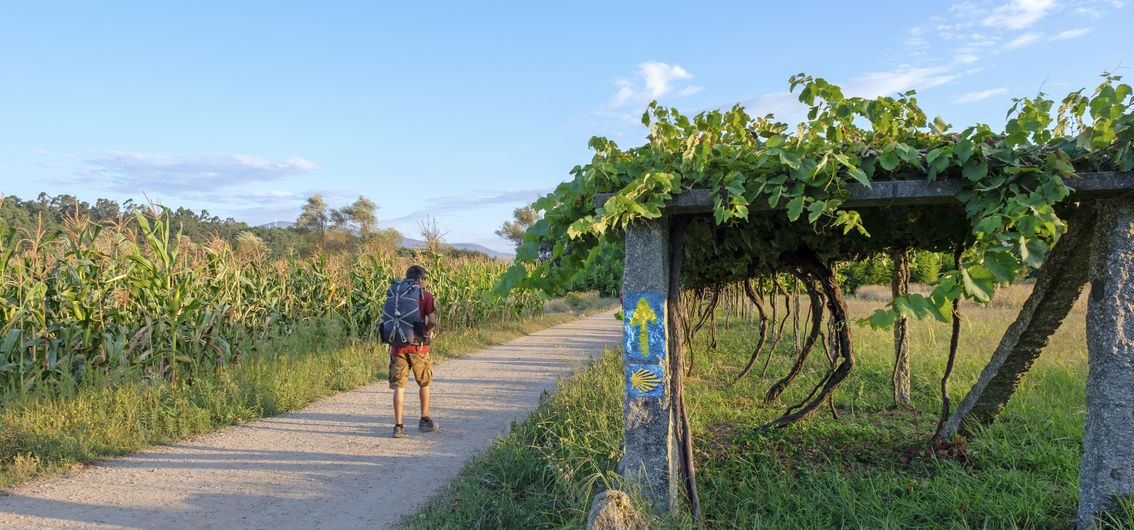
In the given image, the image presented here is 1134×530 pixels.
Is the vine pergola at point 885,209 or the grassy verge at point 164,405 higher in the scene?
the vine pergola at point 885,209

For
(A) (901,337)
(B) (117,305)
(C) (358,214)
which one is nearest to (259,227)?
(C) (358,214)

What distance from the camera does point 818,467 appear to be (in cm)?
486

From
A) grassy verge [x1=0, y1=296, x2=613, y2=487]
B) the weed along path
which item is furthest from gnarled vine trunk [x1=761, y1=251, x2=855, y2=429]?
grassy verge [x1=0, y1=296, x2=613, y2=487]

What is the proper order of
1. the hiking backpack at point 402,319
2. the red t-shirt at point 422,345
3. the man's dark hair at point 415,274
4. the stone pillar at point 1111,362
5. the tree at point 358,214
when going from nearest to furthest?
the stone pillar at point 1111,362 < the hiking backpack at point 402,319 < the red t-shirt at point 422,345 < the man's dark hair at point 415,274 < the tree at point 358,214

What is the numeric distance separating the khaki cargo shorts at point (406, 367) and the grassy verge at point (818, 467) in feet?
4.70

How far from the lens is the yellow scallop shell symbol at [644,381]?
149 inches

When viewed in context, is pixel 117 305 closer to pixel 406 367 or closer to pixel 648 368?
pixel 406 367

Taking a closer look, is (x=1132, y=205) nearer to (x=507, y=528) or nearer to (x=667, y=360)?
(x=667, y=360)

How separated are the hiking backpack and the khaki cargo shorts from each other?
0.73ft

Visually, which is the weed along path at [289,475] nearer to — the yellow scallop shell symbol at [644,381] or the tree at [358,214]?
the yellow scallop shell symbol at [644,381]

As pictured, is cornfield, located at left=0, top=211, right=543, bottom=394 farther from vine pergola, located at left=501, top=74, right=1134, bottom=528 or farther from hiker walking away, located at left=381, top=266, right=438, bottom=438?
vine pergola, located at left=501, top=74, right=1134, bottom=528

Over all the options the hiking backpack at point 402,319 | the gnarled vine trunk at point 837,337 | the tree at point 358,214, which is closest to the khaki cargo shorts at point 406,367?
the hiking backpack at point 402,319

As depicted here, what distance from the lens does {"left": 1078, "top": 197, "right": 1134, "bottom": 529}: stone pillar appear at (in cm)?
330

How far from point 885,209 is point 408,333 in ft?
15.3
